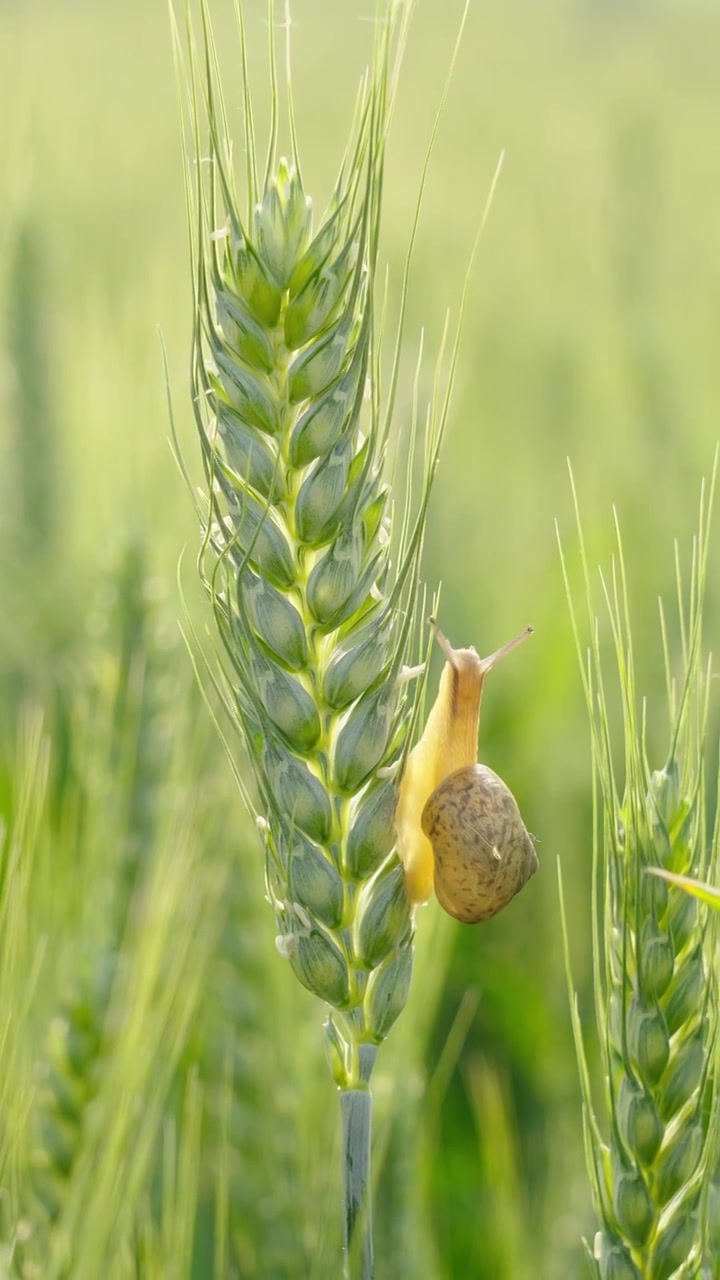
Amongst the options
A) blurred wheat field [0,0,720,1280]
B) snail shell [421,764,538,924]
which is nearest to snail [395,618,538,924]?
snail shell [421,764,538,924]

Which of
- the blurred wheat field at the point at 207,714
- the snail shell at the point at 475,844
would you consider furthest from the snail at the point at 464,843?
the blurred wheat field at the point at 207,714

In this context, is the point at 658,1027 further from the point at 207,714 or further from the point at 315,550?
the point at 207,714

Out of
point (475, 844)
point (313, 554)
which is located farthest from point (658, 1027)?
point (313, 554)

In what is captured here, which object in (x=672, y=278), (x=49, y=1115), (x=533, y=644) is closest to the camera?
(x=49, y=1115)

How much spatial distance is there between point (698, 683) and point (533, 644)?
2.38 metres

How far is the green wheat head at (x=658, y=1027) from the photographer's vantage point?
100cm

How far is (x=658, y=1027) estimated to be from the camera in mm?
A: 1004

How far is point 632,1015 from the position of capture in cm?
101

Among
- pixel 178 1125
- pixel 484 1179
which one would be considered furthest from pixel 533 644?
pixel 178 1125

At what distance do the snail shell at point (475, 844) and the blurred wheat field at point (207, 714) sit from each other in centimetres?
32

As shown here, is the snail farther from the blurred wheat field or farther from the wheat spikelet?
the blurred wheat field

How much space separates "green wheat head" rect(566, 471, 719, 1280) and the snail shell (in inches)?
2.8

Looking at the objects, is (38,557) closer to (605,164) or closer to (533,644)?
(533,644)

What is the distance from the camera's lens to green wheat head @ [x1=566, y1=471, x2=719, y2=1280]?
999mm
